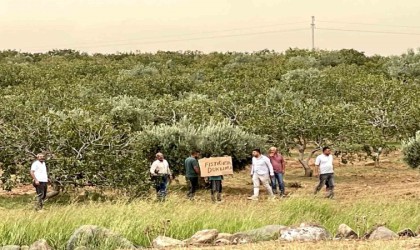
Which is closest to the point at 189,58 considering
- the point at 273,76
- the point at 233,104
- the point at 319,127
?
the point at 273,76

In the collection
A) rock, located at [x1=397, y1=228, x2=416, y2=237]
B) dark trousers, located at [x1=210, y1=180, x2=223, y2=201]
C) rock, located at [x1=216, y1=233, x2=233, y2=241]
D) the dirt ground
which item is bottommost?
the dirt ground

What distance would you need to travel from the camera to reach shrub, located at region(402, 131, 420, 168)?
21.6 metres

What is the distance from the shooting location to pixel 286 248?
9102mm

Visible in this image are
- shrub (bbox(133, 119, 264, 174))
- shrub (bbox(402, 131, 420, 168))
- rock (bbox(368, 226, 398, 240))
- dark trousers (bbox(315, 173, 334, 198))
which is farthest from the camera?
shrub (bbox(402, 131, 420, 168))

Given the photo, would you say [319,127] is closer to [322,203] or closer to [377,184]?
[377,184]

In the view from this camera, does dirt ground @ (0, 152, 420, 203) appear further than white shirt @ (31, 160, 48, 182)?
Yes

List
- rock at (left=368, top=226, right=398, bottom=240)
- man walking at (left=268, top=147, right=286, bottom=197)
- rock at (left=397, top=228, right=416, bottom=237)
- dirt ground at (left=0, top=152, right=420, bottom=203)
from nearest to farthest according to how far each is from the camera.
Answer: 1. rock at (left=368, top=226, right=398, bottom=240)
2. rock at (left=397, top=228, right=416, bottom=237)
3. man walking at (left=268, top=147, right=286, bottom=197)
4. dirt ground at (left=0, top=152, right=420, bottom=203)

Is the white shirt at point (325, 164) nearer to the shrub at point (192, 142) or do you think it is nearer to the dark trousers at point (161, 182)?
the shrub at point (192, 142)

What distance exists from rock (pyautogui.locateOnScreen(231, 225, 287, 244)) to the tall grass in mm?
640

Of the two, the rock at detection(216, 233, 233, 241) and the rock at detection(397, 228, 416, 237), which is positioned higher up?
the rock at detection(216, 233, 233, 241)

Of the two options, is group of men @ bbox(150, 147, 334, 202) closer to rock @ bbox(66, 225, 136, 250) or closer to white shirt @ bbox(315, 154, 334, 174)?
white shirt @ bbox(315, 154, 334, 174)

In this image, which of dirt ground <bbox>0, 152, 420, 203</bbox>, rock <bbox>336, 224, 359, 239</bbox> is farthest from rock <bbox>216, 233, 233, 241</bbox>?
dirt ground <bbox>0, 152, 420, 203</bbox>

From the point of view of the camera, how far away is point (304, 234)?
10.1 meters

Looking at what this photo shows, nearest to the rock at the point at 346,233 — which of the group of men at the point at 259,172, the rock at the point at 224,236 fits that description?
the rock at the point at 224,236
